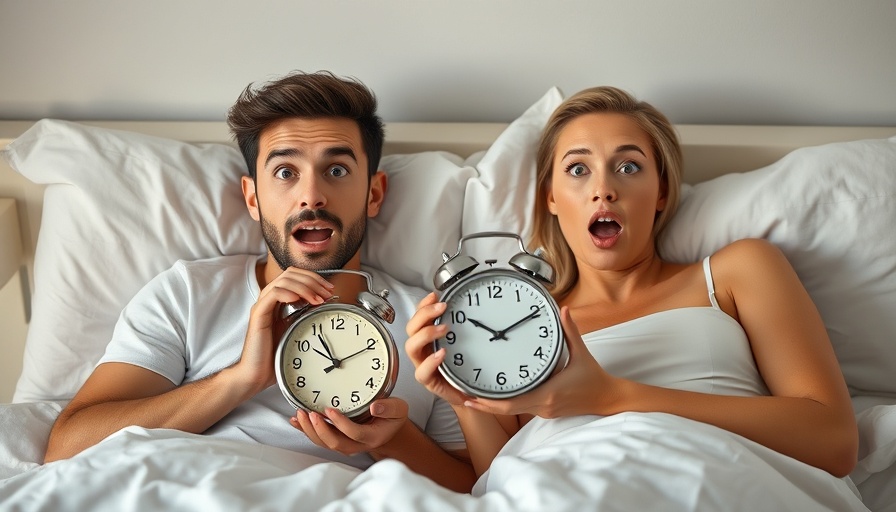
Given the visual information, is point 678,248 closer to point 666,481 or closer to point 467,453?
point 467,453

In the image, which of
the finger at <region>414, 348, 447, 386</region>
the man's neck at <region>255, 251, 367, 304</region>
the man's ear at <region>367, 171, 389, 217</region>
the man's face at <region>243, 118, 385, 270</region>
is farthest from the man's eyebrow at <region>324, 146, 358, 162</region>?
the finger at <region>414, 348, 447, 386</region>

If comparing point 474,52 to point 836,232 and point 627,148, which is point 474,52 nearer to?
point 627,148

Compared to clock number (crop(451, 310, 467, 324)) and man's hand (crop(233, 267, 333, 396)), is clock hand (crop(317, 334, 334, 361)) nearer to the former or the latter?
man's hand (crop(233, 267, 333, 396))

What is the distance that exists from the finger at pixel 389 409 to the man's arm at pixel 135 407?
1.07ft

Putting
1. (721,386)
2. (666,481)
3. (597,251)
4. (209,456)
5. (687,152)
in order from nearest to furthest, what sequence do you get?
(666,481) < (209,456) < (721,386) < (597,251) < (687,152)

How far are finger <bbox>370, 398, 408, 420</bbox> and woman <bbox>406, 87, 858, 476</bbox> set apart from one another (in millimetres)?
119

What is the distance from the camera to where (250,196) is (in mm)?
2195

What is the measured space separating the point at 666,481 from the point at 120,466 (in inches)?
37.0

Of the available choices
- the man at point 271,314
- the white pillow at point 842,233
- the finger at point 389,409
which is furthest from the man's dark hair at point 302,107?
the white pillow at point 842,233

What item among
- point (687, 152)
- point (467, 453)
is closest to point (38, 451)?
point (467, 453)

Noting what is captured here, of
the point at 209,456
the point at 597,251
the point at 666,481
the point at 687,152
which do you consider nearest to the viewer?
the point at 666,481

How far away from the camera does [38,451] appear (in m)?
1.86

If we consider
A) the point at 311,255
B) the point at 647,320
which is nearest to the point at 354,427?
the point at 311,255

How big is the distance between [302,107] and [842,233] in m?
1.39
